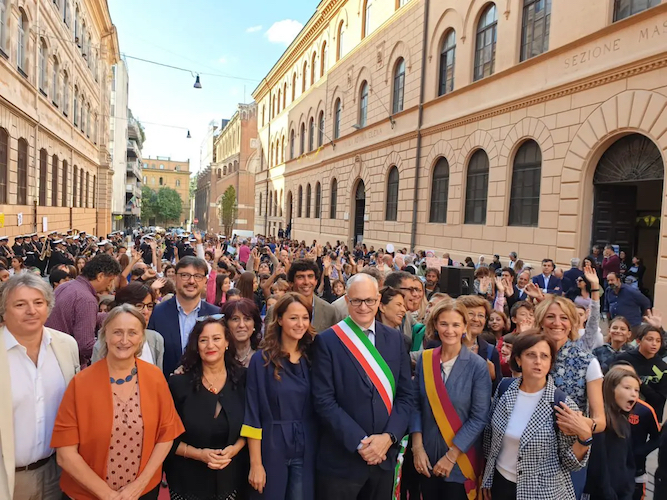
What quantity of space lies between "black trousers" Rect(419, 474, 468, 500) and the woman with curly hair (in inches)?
50.1

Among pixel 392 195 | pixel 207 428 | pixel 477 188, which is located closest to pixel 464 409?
pixel 207 428

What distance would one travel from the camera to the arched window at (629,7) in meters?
10.5

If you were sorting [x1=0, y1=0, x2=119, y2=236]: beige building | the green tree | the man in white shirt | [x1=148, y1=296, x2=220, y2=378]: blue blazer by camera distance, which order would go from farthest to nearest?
the green tree
[x1=0, y1=0, x2=119, y2=236]: beige building
[x1=148, y1=296, x2=220, y2=378]: blue blazer
the man in white shirt

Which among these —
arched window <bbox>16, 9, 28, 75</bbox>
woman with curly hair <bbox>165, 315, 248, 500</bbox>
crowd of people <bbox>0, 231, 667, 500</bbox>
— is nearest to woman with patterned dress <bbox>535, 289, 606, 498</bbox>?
crowd of people <bbox>0, 231, 667, 500</bbox>

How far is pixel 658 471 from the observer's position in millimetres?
2926

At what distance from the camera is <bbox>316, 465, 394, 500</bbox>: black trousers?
10.4 feet

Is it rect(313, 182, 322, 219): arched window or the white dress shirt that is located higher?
rect(313, 182, 322, 219): arched window

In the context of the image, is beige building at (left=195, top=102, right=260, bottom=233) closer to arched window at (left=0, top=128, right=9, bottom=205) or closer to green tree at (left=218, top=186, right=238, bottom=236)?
green tree at (left=218, top=186, right=238, bottom=236)

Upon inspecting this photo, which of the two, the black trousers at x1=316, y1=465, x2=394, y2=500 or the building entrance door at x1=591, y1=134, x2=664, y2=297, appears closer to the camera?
the black trousers at x1=316, y1=465, x2=394, y2=500

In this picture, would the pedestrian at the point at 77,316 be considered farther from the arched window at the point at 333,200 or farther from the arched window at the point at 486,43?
the arched window at the point at 333,200

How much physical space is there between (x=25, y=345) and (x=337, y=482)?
2.18 meters

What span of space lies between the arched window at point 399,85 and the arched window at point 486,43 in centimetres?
510

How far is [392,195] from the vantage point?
2206cm

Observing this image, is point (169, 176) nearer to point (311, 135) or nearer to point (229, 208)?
point (229, 208)
